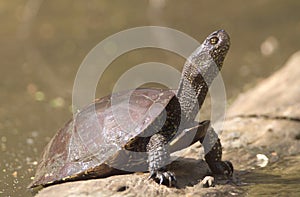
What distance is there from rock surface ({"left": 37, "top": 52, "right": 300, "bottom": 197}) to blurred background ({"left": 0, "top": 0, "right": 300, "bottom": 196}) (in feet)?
2.77

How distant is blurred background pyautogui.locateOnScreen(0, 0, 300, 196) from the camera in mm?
6844

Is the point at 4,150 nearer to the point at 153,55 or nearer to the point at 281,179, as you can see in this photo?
the point at 281,179

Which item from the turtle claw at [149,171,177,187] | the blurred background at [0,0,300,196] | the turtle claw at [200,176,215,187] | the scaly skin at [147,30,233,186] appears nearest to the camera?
the turtle claw at [149,171,177,187]

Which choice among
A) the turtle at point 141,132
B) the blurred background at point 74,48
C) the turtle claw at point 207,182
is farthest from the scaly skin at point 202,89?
the blurred background at point 74,48

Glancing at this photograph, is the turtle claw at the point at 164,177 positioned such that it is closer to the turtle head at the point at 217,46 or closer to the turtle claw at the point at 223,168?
the turtle claw at the point at 223,168

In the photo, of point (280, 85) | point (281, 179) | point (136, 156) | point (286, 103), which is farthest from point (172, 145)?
point (280, 85)

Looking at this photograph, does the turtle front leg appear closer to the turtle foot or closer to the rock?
the turtle foot

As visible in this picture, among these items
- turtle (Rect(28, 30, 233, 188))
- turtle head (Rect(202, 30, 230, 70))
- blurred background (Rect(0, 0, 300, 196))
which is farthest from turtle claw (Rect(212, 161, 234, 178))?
blurred background (Rect(0, 0, 300, 196))

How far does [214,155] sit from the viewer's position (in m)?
4.54

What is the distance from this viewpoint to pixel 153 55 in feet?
34.7

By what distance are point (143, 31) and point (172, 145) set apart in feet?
26.2

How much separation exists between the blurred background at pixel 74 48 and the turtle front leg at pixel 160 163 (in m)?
1.21

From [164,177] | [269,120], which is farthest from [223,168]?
[269,120]

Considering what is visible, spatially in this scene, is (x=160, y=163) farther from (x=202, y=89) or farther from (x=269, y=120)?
(x=269, y=120)
